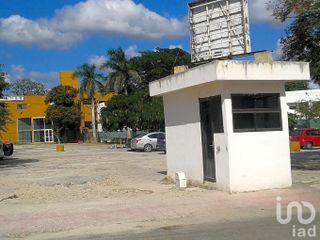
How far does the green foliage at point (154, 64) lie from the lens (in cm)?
6900

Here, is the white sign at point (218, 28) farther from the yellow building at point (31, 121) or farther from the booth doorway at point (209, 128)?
the yellow building at point (31, 121)

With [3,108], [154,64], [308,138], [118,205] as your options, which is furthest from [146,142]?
[154,64]

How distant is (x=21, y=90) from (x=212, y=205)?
109 m

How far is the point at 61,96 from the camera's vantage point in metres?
79.9

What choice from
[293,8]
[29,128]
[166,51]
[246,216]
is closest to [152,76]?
[166,51]

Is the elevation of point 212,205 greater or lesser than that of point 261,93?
lesser

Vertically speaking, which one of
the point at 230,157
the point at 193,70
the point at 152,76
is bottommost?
the point at 230,157

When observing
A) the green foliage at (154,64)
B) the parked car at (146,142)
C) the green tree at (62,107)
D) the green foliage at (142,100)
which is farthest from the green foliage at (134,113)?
the parked car at (146,142)

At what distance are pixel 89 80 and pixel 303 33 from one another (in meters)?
55.4

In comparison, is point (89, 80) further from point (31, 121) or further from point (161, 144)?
point (161, 144)

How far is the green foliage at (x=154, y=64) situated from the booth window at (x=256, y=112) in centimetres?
5451

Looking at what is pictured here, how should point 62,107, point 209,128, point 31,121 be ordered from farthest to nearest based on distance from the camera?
point 31,121 < point 62,107 < point 209,128

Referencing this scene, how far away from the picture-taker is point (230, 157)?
540 inches

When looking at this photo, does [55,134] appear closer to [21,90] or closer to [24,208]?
[21,90]
